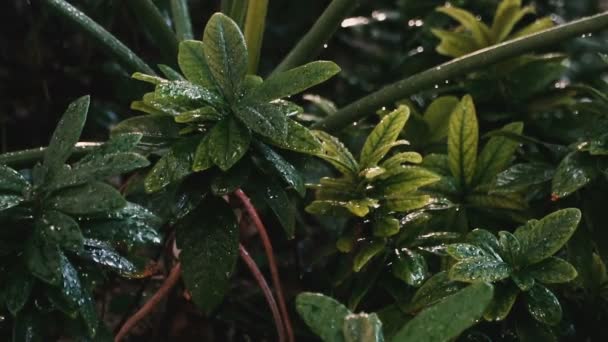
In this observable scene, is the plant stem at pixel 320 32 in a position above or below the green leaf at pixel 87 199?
below

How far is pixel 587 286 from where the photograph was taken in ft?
3.00

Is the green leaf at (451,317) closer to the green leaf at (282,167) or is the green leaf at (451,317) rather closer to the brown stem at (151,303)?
the green leaf at (282,167)


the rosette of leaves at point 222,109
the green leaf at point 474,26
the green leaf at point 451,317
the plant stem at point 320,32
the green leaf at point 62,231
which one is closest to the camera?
the green leaf at point 451,317

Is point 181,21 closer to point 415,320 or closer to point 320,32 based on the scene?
point 320,32

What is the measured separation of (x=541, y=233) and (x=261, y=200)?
0.31 m

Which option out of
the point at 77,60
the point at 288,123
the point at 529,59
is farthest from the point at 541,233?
the point at 77,60

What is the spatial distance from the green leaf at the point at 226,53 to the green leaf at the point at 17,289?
11.3 inches

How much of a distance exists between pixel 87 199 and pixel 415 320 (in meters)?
0.33

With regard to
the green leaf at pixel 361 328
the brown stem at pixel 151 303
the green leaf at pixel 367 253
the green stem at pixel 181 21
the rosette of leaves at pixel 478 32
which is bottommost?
the brown stem at pixel 151 303

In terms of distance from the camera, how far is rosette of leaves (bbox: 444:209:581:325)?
77 cm

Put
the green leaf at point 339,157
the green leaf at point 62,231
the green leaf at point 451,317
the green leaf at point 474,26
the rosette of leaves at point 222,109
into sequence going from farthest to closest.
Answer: the green leaf at point 474,26, the green leaf at point 339,157, the rosette of leaves at point 222,109, the green leaf at point 62,231, the green leaf at point 451,317

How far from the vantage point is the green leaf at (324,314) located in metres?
0.66

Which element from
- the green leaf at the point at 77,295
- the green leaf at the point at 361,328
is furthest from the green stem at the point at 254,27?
the green leaf at the point at 361,328

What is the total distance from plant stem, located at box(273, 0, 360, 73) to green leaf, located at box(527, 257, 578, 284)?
0.45m
